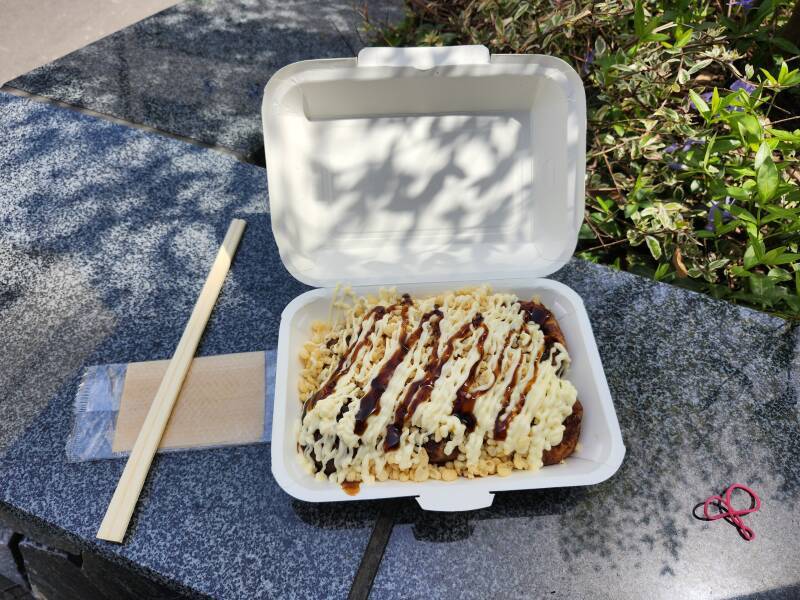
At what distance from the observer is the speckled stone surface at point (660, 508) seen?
1634 millimetres

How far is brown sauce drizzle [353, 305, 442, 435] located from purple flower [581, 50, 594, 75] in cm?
163

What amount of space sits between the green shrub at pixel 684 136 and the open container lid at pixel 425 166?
72 centimetres

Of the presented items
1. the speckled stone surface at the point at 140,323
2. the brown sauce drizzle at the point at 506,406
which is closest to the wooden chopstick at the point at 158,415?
the speckled stone surface at the point at 140,323

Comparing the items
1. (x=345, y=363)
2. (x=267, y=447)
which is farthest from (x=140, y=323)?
(x=345, y=363)

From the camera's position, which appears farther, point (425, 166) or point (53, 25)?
point (53, 25)

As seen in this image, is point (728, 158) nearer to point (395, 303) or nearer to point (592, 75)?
point (592, 75)

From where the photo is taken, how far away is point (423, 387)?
5.16 feet

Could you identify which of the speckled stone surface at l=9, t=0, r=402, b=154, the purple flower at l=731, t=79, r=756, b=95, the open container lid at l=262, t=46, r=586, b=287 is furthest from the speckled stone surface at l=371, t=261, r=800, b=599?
the speckled stone surface at l=9, t=0, r=402, b=154

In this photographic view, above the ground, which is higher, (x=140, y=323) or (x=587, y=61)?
(x=587, y=61)

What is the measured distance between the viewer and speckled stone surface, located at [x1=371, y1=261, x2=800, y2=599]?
1634 millimetres

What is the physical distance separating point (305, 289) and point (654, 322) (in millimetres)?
1310

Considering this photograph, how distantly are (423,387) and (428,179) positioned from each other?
2.38 feet

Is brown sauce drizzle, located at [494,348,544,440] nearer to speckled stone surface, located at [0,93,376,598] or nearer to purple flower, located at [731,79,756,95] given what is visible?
speckled stone surface, located at [0,93,376,598]

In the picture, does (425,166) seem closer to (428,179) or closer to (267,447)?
(428,179)
